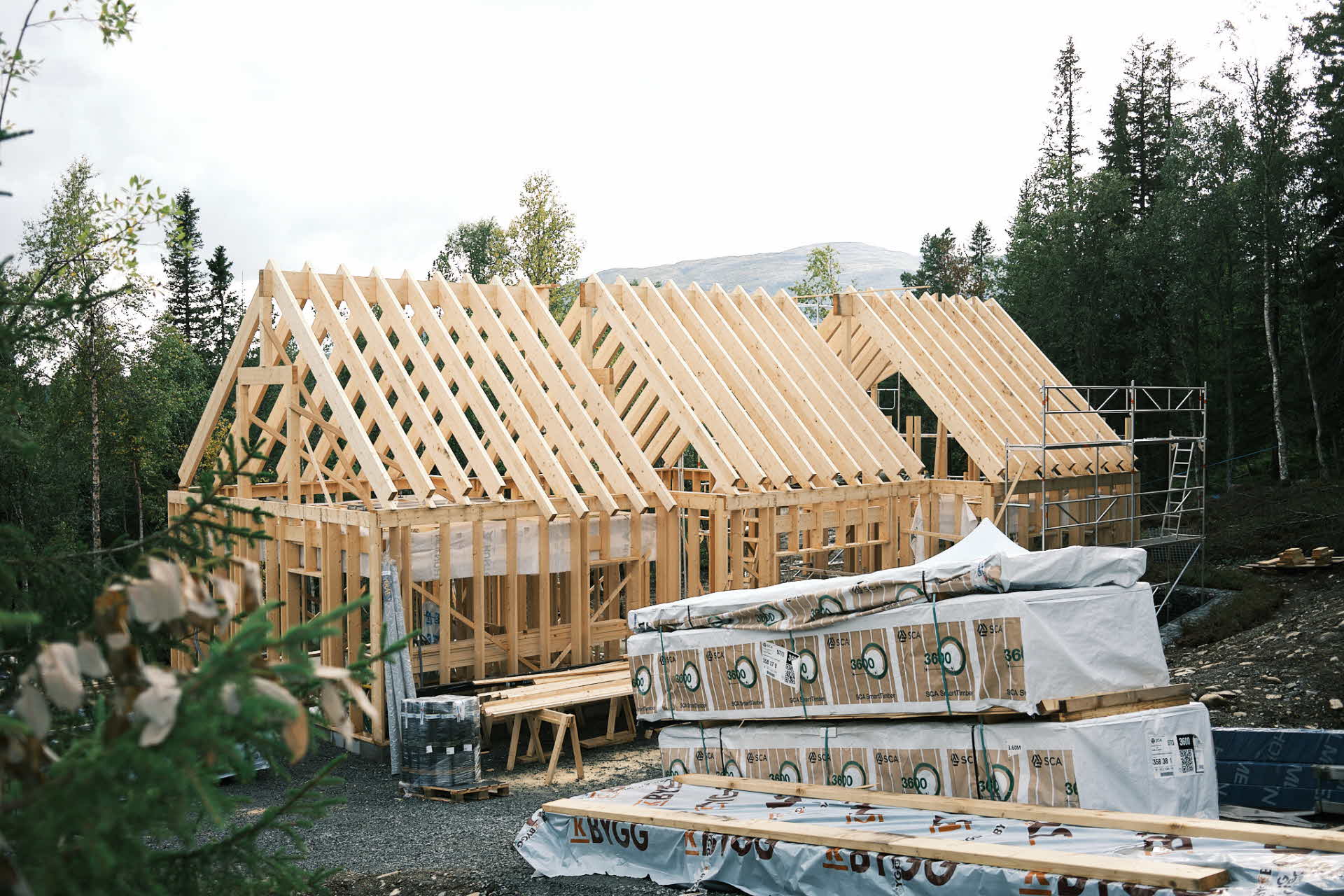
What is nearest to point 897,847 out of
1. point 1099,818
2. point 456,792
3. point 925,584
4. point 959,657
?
point 1099,818

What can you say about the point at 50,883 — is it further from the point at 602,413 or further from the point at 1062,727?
the point at 602,413

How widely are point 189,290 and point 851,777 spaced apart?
35.2 meters

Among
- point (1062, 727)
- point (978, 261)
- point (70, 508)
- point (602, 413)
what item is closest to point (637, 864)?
point (1062, 727)

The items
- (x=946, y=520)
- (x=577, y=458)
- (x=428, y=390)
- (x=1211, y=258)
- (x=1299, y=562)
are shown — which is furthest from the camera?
(x=1211, y=258)

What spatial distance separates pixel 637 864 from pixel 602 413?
6627 mm

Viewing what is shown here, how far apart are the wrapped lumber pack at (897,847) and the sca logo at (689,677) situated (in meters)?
0.67

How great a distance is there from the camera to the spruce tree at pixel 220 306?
37281 mm

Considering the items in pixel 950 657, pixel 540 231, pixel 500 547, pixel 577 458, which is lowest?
pixel 950 657

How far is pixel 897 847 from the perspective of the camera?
572 cm

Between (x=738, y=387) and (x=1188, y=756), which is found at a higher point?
(x=738, y=387)

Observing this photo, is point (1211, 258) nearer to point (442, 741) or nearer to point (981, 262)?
point (981, 262)

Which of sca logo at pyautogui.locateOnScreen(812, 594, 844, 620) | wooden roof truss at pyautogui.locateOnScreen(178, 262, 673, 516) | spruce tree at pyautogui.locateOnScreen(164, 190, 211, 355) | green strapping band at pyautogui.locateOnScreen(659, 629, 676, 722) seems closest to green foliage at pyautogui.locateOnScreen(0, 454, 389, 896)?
sca logo at pyautogui.locateOnScreen(812, 594, 844, 620)

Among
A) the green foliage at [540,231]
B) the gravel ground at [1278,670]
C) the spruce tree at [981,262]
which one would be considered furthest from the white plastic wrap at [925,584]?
the spruce tree at [981,262]

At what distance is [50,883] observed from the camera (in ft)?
6.43
